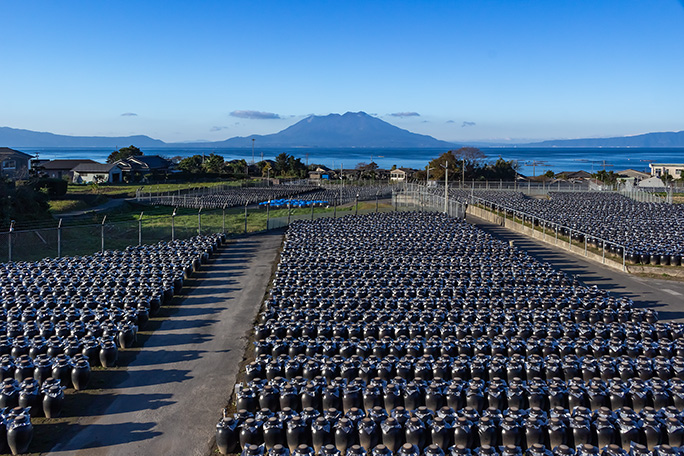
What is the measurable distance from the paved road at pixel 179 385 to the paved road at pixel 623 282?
1716cm

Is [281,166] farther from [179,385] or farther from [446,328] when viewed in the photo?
[179,385]

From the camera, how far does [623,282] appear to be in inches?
1175

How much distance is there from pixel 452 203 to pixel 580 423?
152 ft

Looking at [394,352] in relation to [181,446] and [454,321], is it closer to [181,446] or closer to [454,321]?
[454,321]

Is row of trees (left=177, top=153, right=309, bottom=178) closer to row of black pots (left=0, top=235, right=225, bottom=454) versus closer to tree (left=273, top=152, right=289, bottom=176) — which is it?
tree (left=273, top=152, right=289, bottom=176)

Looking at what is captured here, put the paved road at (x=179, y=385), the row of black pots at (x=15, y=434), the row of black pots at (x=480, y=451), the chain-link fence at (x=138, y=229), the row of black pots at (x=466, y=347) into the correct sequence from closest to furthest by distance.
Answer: the row of black pots at (x=480, y=451)
the row of black pots at (x=15, y=434)
the paved road at (x=179, y=385)
the row of black pots at (x=466, y=347)
the chain-link fence at (x=138, y=229)

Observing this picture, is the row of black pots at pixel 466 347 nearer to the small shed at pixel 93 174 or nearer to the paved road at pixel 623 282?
the paved road at pixel 623 282

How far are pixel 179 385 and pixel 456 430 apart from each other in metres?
8.29

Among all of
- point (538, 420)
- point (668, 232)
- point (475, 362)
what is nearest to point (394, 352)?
point (475, 362)

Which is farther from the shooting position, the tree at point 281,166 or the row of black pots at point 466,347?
the tree at point 281,166

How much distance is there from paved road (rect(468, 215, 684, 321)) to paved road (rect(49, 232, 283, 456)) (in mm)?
17161

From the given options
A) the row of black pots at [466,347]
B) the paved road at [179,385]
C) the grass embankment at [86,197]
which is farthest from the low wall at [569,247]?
the grass embankment at [86,197]

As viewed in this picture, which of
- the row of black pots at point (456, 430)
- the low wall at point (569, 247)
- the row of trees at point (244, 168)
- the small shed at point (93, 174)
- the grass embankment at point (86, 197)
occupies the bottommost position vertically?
the row of black pots at point (456, 430)

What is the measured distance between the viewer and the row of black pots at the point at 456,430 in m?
12.3
